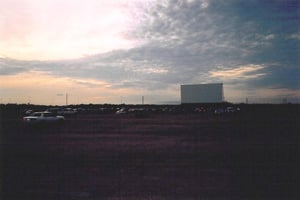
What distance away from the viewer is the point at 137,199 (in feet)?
24.2

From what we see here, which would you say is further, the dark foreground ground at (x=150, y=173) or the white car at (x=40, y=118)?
the white car at (x=40, y=118)

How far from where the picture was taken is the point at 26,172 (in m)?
10.3

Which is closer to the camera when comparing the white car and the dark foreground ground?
the dark foreground ground

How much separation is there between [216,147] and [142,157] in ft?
16.2

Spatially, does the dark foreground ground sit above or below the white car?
below

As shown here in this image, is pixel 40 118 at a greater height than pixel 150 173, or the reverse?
pixel 40 118

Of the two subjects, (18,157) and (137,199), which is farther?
(18,157)

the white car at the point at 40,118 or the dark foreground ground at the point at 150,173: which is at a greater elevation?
the white car at the point at 40,118

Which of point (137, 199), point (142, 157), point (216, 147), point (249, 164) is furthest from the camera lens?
point (216, 147)

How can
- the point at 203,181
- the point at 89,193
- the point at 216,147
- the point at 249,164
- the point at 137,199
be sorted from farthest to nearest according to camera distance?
the point at 216,147 → the point at 249,164 → the point at 203,181 → the point at 89,193 → the point at 137,199

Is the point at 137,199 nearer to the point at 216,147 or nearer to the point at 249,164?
the point at 249,164

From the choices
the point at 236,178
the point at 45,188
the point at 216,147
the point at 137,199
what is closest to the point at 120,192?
the point at 137,199

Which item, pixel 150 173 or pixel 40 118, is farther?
pixel 40 118

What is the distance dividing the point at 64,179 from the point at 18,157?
4.98m
